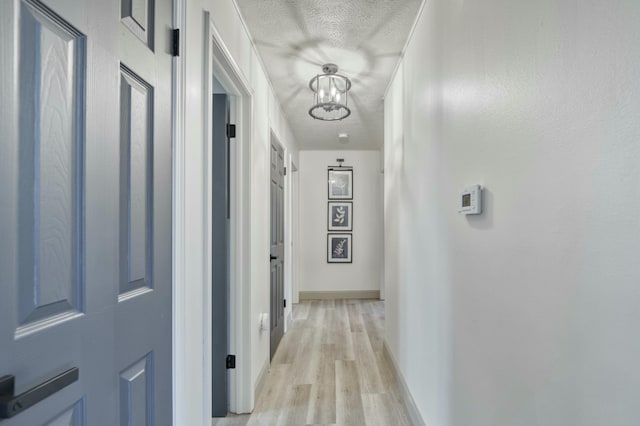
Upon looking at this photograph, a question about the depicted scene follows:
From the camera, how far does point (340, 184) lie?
240 inches

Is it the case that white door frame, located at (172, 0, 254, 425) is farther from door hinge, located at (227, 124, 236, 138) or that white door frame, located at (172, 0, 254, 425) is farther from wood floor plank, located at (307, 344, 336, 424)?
wood floor plank, located at (307, 344, 336, 424)

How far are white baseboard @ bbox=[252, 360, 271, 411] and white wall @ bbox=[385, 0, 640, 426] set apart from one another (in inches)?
47.4

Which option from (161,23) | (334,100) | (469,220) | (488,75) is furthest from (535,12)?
(334,100)

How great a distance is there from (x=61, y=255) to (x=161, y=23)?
34.1 inches

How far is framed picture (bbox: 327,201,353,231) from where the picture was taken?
6.06m

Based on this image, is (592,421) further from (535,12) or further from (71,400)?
(71,400)

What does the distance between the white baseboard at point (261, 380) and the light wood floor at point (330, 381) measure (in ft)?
0.10

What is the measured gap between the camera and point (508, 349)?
44.1 inches

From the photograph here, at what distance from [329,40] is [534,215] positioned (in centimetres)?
199

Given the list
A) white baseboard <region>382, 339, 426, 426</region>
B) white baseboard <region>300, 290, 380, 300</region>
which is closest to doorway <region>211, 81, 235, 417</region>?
white baseboard <region>382, 339, 426, 426</region>

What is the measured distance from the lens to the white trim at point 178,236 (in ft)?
4.33

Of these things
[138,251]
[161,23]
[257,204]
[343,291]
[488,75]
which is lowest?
[343,291]

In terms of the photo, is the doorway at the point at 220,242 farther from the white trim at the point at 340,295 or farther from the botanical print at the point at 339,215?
the botanical print at the point at 339,215

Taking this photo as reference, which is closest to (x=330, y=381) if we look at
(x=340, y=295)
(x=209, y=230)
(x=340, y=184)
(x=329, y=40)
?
(x=209, y=230)
